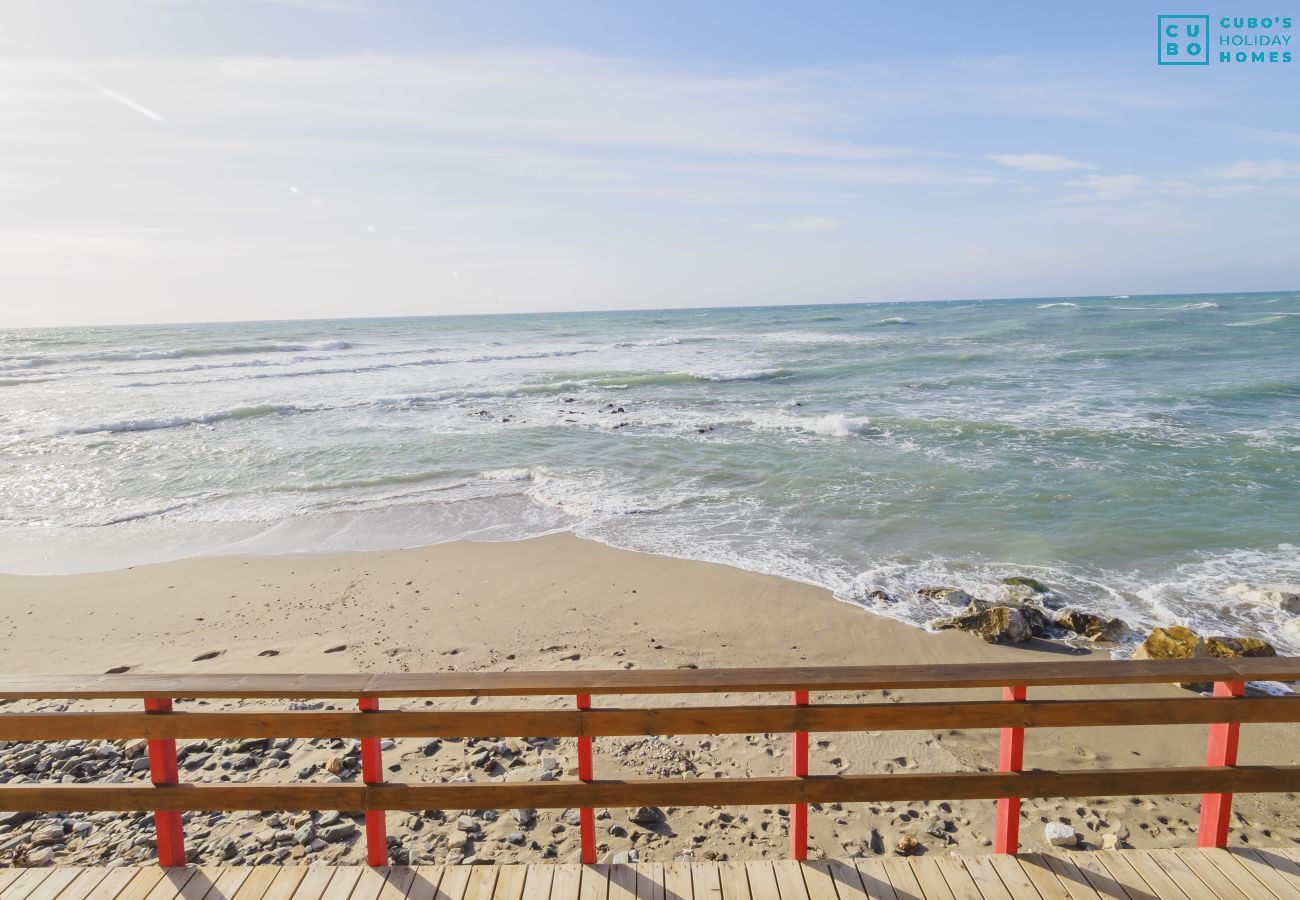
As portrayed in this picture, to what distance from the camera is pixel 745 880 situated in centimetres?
319

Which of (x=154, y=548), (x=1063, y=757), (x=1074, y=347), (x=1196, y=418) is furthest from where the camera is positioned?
(x=1074, y=347)

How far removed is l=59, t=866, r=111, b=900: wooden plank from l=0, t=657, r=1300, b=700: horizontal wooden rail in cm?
96

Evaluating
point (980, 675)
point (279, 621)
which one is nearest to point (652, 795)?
point (980, 675)

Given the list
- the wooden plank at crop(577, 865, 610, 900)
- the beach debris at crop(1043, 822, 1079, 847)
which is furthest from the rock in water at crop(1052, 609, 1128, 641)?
the wooden plank at crop(577, 865, 610, 900)

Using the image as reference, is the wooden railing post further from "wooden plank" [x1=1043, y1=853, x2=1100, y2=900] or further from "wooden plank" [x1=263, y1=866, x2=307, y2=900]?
"wooden plank" [x1=1043, y1=853, x2=1100, y2=900]

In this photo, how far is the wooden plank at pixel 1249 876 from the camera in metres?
3.07

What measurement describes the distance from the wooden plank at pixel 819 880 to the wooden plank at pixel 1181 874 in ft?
4.75

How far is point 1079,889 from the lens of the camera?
10.2 ft

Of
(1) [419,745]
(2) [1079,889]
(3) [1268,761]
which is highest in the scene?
(2) [1079,889]

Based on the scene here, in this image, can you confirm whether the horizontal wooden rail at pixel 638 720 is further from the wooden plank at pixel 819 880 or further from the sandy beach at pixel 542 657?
the sandy beach at pixel 542 657

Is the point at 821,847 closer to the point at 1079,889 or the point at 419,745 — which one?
the point at 1079,889

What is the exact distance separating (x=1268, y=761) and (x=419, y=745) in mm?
6632

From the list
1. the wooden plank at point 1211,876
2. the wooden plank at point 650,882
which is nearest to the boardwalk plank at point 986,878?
the wooden plank at point 1211,876

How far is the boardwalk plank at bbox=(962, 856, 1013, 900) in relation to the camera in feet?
10.1
